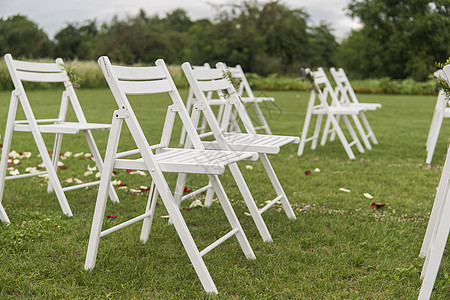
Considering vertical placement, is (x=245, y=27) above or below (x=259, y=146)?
below

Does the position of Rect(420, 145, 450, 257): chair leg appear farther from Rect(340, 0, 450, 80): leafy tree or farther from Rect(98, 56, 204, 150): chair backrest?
Rect(340, 0, 450, 80): leafy tree

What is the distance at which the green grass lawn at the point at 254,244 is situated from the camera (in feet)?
7.39

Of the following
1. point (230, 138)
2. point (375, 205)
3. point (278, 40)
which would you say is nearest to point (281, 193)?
point (230, 138)

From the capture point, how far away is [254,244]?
2.82 metres

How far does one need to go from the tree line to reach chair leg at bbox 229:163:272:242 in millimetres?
21210

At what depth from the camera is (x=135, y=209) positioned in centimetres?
350

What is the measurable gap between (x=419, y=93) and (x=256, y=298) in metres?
16.8

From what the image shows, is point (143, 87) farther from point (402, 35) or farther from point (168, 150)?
point (402, 35)

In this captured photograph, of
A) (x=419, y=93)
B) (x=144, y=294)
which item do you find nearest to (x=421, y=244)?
(x=144, y=294)

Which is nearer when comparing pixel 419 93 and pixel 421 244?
pixel 421 244

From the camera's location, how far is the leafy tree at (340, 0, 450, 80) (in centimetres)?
2572

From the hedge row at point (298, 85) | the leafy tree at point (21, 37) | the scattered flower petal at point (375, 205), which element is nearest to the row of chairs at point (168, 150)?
the scattered flower petal at point (375, 205)

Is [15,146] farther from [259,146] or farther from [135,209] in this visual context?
[259,146]

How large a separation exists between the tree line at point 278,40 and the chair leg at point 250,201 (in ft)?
69.6
